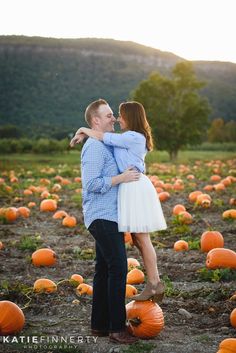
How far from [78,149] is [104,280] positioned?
3650 cm

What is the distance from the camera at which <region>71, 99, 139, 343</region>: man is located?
439 cm

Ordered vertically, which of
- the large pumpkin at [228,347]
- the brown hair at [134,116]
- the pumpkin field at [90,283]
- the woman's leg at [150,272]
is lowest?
the pumpkin field at [90,283]

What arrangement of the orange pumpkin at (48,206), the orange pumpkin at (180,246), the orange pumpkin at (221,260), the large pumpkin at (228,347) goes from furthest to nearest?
the orange pumpkin at (48,206) < the orange pumpkin at (180,246) < the orange pumpkin at (221,260) < the large pumpkin at (228,347)

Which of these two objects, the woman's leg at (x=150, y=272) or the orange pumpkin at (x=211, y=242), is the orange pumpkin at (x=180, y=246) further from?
the woman's leg at (x=150, y=272)

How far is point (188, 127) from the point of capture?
1383 inches

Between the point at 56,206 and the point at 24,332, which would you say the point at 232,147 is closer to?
the point at 56,206

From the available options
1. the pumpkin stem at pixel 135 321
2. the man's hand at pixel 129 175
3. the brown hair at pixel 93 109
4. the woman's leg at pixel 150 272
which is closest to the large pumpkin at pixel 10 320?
the pumpkin stem at pixel 135 321

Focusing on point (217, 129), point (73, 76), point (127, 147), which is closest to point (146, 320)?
point (127, 147)

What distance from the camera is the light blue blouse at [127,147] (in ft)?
14.9

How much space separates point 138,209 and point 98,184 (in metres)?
0.40

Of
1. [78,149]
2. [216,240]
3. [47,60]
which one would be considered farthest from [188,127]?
[47,60]

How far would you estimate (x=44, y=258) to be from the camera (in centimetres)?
710

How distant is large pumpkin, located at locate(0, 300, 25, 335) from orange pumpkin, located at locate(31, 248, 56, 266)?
2.43 m

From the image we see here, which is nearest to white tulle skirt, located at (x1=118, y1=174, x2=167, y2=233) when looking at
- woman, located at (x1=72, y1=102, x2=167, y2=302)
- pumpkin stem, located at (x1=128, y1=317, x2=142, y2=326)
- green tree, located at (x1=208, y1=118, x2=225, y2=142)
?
woman, located at (x1=72, y1=102, x2=167, y2=302)
